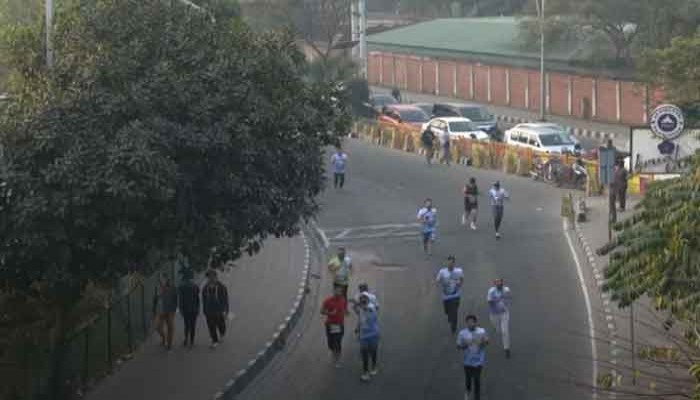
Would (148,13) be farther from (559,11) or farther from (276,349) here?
(559,11)

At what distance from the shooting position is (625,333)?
880 inches

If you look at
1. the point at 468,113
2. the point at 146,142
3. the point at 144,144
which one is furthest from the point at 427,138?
the point at 144,144

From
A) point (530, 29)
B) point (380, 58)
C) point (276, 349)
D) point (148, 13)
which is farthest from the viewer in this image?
point (380, 58)

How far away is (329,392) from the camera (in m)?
19.9

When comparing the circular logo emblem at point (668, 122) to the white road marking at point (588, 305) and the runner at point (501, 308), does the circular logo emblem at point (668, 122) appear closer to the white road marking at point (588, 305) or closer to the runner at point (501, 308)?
the white road marking at point (588, 305)

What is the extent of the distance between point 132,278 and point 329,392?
488cm

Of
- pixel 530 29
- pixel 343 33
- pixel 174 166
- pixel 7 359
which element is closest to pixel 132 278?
pixel 7 359

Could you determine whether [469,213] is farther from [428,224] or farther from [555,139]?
[555,139]

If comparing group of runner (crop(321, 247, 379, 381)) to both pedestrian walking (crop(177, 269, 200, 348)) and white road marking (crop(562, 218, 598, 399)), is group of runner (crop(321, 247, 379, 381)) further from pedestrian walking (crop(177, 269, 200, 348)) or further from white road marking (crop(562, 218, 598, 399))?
white road marking (crop(562, 218, 598, 399))

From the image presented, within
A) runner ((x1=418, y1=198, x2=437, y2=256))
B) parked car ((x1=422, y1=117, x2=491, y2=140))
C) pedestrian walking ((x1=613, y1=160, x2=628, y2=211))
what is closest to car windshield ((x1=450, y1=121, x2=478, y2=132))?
parked car ((x1=422, y1=117, x2=491, y2=140))

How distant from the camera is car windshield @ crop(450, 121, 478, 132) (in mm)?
47594

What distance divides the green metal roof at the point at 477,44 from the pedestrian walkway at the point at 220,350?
1303 inches

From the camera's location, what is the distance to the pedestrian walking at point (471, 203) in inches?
1266

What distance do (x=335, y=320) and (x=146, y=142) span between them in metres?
6.47
